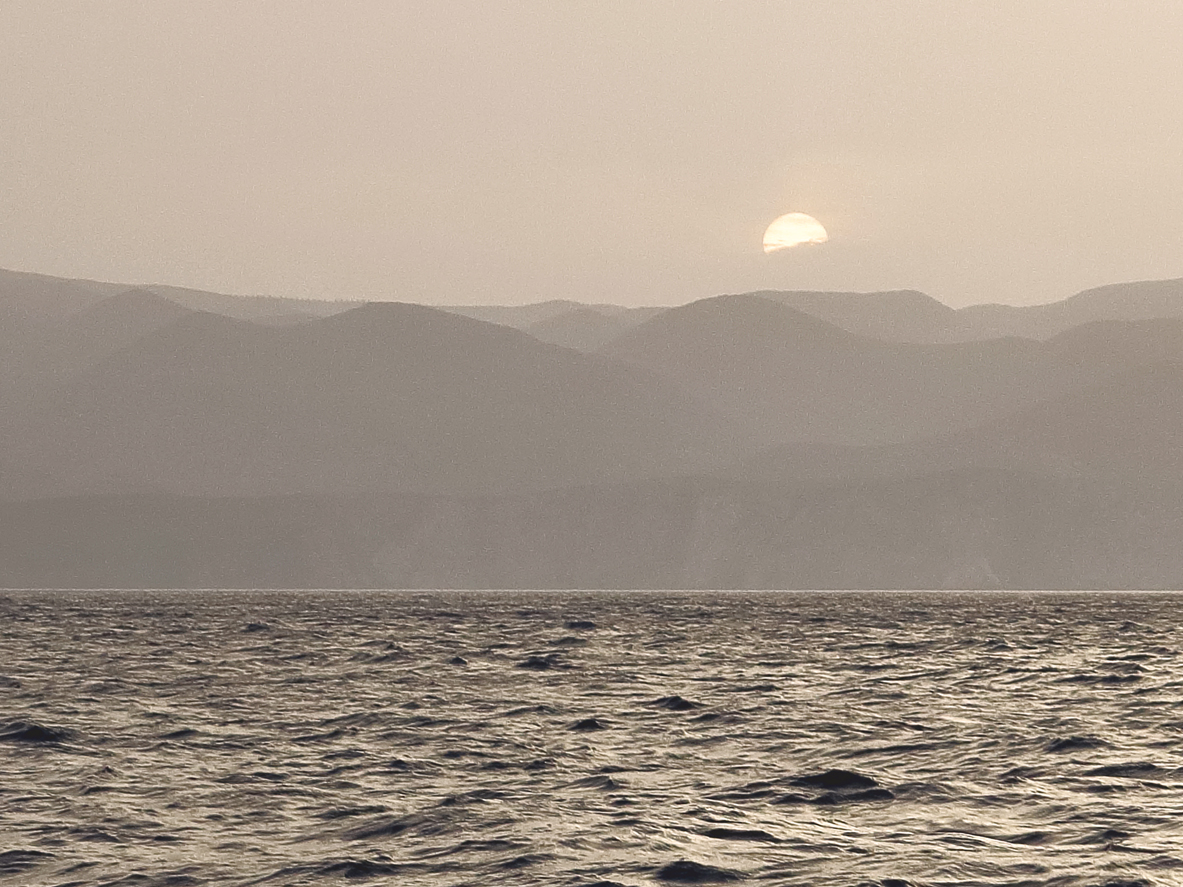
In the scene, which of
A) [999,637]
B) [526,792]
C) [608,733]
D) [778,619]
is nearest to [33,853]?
[526,792]

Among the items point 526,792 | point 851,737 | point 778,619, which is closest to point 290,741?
point 526,792

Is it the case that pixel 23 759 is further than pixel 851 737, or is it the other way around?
pixel 851 737

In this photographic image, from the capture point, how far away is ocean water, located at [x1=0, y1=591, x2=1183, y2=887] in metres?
22.6

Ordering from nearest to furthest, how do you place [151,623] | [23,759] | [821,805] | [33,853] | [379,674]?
[33,853]
[821,805]
[23,759]
[379,674]
[151,623]

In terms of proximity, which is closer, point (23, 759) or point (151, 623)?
point (23, 759)

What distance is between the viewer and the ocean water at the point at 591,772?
22625mm

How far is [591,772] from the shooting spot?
31.0 meters

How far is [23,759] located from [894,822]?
17.8 m

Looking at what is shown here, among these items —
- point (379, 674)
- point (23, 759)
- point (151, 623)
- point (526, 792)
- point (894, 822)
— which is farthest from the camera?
point (151, 623)

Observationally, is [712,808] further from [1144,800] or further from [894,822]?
[1144,800]

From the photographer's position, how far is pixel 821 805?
88.8 ft

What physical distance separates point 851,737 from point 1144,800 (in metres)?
9.91

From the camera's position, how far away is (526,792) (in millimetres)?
28844

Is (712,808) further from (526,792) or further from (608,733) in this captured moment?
(608,733)
